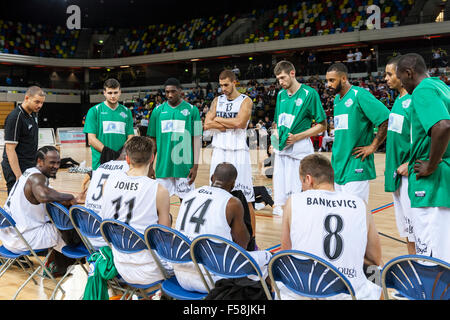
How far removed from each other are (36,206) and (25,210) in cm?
10

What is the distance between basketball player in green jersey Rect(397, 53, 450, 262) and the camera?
Answer: 8.30ft

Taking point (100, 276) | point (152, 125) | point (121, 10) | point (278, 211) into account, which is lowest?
point (278, 211)

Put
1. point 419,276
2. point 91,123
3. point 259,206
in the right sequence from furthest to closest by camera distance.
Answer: point 259,206 < point 91,123 < point 419,276

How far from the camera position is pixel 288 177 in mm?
5113

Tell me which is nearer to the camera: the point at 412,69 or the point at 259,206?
the point at 412,69

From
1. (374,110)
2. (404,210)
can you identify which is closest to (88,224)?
(404,210)

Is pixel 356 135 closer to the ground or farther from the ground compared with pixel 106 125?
closer to the ground

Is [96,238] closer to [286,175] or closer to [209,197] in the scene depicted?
[209,197]

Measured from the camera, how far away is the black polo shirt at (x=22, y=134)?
4.74 meters

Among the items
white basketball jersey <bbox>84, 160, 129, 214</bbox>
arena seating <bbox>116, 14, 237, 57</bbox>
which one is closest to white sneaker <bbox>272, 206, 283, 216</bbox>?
white basketball jersey <bbox>84, 160, 129, 214</bbox>

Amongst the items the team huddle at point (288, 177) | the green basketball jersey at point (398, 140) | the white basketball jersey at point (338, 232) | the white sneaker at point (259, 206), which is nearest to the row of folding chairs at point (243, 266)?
the team huddle at point (288, 177)

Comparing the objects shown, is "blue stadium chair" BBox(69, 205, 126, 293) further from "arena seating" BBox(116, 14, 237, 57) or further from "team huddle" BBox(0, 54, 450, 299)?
"arena seating" BBox(116, 14, 237, 57)

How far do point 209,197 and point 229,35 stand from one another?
Result: 28480 millimetres

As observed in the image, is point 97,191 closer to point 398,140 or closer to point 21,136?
point 21,136
